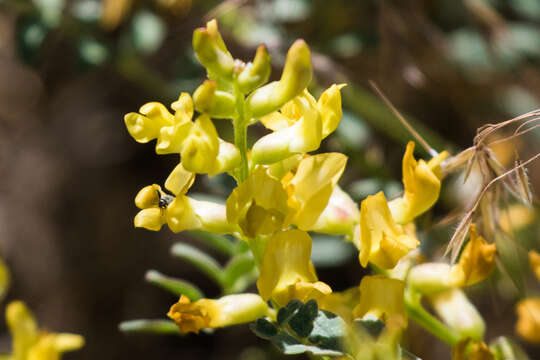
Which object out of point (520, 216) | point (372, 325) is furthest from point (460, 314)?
point (520, 216)

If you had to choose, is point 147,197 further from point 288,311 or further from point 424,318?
point 424,318

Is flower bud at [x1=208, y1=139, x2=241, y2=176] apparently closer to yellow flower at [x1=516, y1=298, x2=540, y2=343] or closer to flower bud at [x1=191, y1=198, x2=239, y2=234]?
flower bud at [x1=191, y1=198, x2=239, y2=234]

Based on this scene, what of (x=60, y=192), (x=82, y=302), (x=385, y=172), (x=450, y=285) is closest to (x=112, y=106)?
(x=60, y=192)

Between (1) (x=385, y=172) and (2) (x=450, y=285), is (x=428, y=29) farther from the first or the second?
(2) (x=450, y=285)

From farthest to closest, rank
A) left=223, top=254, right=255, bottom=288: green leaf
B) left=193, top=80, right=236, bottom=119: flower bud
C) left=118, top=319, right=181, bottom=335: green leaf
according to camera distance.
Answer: left=223, top=254, right=255, bottom=288: green leaf → left=118, top=319, right=181, bottom=335: green leaf → left=193, top=80, right=236, bottom=119: flower bud

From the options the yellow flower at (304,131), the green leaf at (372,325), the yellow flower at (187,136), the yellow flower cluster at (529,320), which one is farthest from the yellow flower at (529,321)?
the yellow flower at (187,136)

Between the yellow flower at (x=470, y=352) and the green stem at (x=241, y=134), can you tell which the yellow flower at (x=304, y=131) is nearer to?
the green stem at (x=241, y=134)

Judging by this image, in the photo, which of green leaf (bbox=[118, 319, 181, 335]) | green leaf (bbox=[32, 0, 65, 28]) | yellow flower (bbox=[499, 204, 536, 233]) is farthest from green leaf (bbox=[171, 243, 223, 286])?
yellow flower (bbox=[499, 204, 536, 233])
